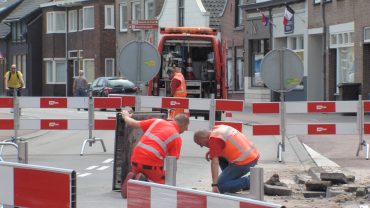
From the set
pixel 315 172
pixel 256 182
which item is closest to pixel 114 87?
pixel 315 172

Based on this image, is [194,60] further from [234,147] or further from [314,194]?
[234,147]

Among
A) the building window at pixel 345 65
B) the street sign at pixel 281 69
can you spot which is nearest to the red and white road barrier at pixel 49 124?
the street sign at pixel 281 69

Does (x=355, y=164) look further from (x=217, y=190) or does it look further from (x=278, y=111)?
(x=217, y=190)

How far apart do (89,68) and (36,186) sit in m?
55.8

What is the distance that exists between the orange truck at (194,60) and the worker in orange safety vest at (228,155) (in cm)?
1634

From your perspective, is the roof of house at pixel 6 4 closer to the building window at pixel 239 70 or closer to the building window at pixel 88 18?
the building window at pixel 88 18

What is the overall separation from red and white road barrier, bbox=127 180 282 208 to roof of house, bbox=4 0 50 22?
64.4 m

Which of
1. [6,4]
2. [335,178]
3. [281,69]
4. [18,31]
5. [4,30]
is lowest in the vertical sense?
[335,178]

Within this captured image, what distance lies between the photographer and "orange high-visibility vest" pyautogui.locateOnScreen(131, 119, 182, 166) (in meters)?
10.7

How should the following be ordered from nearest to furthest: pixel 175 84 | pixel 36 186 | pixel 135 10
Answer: pixel 36 186 → pixel 175 84 → pixel 135 10

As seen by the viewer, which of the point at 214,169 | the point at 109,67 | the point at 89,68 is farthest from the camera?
the point at 89,68

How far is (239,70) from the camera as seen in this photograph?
51.2m

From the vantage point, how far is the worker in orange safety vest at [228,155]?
10.5 metres

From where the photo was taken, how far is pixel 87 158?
1889cm
